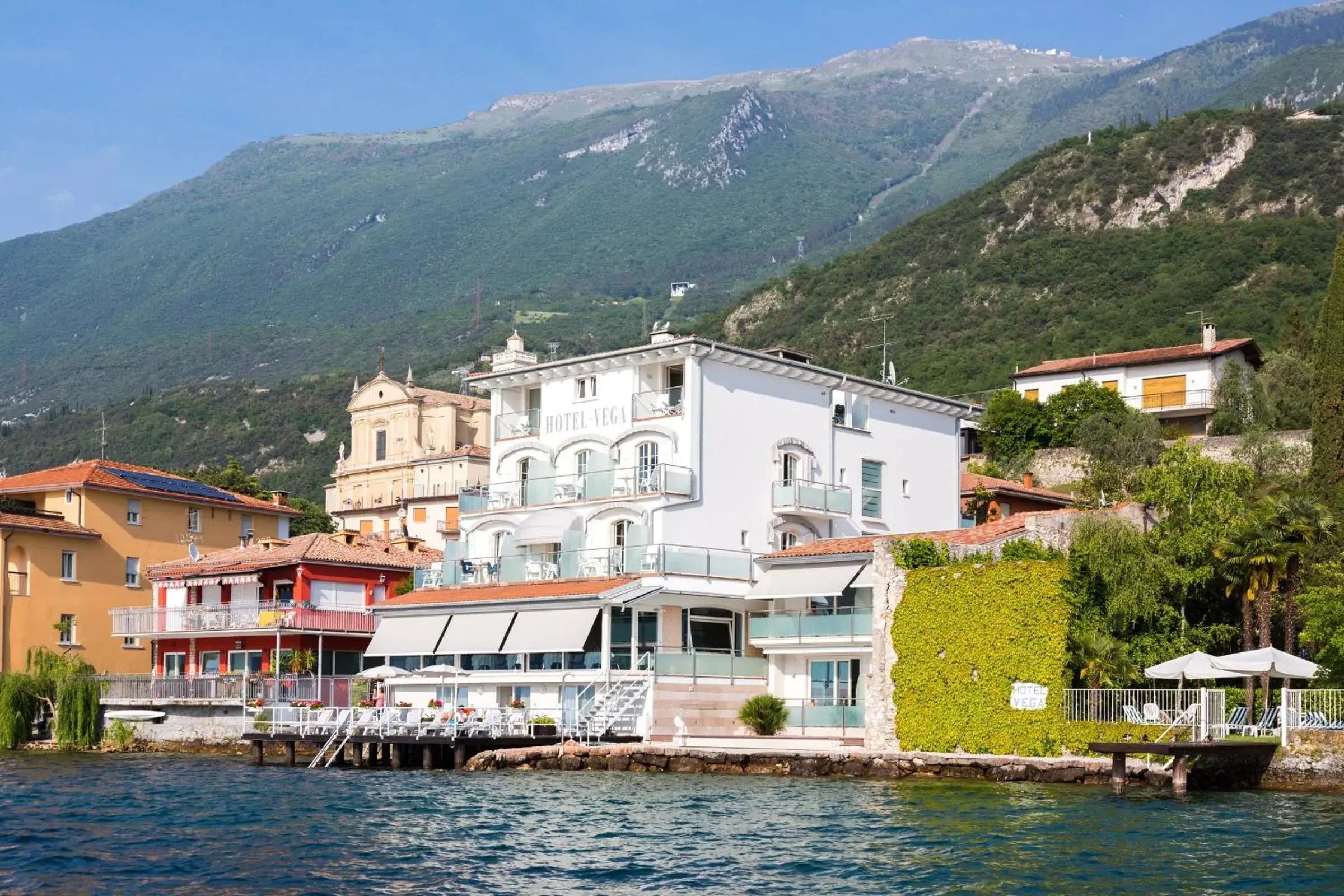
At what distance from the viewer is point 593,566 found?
51688 mm

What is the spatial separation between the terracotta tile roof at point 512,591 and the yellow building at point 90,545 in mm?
16510

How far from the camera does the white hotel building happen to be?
159 feet

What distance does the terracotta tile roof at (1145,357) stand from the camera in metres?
83.9

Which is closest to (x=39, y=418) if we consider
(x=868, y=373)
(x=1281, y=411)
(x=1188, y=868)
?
(x=868, y=373)

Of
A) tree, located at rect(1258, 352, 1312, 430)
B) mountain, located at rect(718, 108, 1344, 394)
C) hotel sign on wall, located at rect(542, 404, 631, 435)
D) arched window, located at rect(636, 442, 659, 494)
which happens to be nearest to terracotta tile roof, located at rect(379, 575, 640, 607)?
arched window, located at rect(636, 442, 659, 494)

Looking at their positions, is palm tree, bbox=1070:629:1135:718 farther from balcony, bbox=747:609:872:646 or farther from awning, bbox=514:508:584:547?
awning, bbox=514:508:584:547

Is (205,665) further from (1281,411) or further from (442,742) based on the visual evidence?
(1281,411)

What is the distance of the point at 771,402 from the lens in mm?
54781

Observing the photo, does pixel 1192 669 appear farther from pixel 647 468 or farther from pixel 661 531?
pixel 647 468

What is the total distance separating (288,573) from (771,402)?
1957 centimetres

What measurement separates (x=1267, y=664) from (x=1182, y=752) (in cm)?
343

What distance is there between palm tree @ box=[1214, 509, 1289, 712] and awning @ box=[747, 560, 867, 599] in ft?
32.0

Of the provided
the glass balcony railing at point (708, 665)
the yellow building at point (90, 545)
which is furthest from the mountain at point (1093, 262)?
the glass balcony railing at point (708, 665)

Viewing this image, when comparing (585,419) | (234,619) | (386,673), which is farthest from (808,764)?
(234,619)
